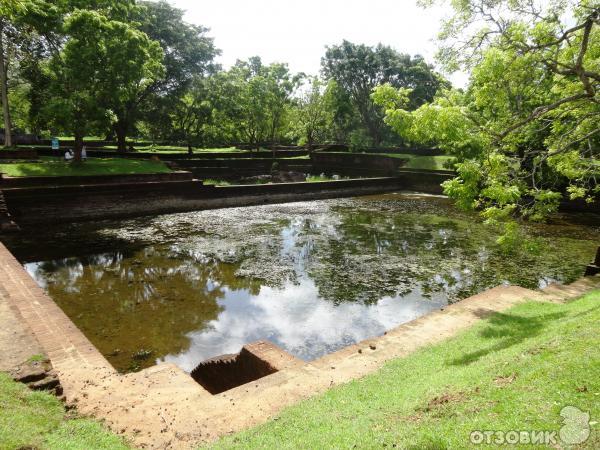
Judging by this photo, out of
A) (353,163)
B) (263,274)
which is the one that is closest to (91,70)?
(263,274)

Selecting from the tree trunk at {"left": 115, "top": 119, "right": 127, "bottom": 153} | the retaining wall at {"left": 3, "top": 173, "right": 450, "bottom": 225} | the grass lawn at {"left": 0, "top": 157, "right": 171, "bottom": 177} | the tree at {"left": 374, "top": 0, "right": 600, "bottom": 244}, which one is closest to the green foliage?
the grass lawn at {"left": 0, "top": 157, "right": 171, "bottom": 177}

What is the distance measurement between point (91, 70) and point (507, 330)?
19141mm

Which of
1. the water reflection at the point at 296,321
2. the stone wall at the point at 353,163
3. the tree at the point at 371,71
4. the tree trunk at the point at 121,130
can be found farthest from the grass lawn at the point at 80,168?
the tree at the point at 371,71

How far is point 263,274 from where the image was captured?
423 inches

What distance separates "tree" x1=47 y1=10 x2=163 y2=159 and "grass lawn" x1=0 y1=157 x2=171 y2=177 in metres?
1.17

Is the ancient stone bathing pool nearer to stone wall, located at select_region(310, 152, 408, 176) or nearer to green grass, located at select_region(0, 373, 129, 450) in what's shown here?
green grass, located at select_region(0, 373, 129, 450)

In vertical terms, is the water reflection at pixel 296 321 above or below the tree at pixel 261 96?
below

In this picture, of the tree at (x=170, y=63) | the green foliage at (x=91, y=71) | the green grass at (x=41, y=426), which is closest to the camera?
the green grass at (x=41, y=426)

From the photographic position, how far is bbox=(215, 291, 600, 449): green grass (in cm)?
311

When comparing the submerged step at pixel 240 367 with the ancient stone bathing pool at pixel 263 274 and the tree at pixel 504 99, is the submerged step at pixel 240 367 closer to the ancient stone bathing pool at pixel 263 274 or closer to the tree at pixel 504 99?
the ancient stone bathing pool at pixel 263 274

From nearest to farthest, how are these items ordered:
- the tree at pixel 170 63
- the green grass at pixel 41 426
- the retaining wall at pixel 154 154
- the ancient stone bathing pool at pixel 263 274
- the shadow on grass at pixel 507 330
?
the green grass at pixel 41 426 < the shadow on grass at pixel 507 330 < the ancient stone bathing pool at pixel 263 274 < the retaining wall at pixel 154 154 < the tree at pixel 170 63

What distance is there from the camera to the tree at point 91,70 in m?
17.2

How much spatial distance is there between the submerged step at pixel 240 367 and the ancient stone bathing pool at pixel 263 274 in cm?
47

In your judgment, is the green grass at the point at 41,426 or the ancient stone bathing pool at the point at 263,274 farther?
the ancient stone bathing pool at the point at 263,274
